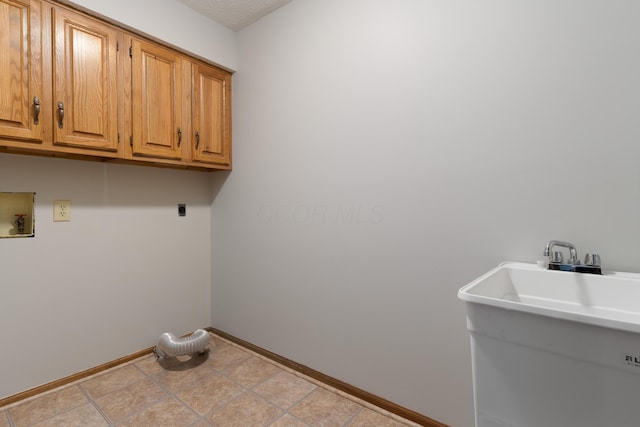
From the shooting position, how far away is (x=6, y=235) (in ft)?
5.69

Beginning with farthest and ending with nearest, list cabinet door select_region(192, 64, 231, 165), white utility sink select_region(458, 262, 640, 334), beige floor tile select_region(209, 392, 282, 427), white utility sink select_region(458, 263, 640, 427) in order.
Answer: cabinet door select_region(192, 64, 231, 165)
beige floor tile select_region(209, 392, 282, 427)
white utility sink select_region(458, 262, 640, 334)
white utility sink select_region(458, 263, 640, 427)

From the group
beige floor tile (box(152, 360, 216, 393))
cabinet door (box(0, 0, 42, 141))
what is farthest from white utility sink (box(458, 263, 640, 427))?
cabinet door (box(0, 0, 42, 141))

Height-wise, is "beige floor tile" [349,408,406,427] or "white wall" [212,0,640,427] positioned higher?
"white wall" [212,0,640,427]

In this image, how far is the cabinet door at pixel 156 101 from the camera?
195cm

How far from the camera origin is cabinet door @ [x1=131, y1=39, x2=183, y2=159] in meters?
1.95

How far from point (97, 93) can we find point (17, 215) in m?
0.84

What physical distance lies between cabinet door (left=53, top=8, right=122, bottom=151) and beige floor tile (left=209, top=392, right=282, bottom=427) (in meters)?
1.65

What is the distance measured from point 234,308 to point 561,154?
236cm

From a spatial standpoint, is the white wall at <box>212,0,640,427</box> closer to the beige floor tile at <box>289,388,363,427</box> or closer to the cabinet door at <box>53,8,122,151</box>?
the beige floor tile at <box>289,388,363,427</box>

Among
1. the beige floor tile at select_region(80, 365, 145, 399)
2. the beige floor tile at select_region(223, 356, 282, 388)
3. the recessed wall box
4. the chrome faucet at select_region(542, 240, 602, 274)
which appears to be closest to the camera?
the chrome faucet at select_region(542, 240, 602, 274)

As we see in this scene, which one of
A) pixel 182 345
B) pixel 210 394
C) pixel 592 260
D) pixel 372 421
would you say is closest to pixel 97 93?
pixel 182 345

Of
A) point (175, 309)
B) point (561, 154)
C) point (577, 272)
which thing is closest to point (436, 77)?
point (561, 154)

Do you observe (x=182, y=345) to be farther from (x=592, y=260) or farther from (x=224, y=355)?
(x=592, y=260)

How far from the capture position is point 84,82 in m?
1.74
